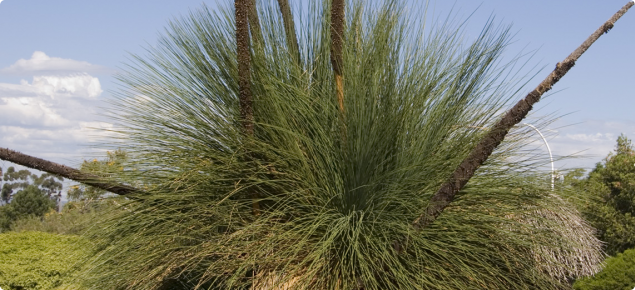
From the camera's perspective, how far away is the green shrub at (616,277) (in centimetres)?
796

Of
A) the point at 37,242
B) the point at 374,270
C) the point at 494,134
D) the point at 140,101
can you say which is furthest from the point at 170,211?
the point at 37,242

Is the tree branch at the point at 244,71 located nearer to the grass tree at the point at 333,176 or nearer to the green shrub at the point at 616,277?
the grass tree at the point at 333,176

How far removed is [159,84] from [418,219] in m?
1.98

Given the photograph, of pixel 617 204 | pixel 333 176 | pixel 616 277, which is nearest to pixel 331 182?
pixel 333 176

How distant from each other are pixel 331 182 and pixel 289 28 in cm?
136

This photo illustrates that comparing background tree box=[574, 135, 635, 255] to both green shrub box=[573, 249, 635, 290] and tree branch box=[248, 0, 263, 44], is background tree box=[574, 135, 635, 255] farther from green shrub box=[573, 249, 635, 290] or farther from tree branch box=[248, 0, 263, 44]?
tree branch box=[248, 0, 263, 44]

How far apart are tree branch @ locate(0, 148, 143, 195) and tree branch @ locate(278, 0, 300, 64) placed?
1351 mm

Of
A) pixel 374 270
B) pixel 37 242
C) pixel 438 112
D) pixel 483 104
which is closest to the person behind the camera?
pixel 374 270

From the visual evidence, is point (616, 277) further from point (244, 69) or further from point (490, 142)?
point (244, 69)

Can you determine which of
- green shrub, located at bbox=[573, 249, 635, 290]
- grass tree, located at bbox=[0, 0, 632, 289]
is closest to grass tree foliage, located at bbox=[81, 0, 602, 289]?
grass tree, located at bbox=[0, 0, 632, 289]

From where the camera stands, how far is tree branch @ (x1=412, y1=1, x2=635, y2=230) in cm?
300

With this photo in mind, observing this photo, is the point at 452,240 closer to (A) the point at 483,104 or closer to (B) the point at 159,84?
(A) the point at 483,104

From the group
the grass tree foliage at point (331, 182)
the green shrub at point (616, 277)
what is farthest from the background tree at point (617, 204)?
the grass tree foliage at point (331, 182)

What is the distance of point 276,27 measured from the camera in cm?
409
